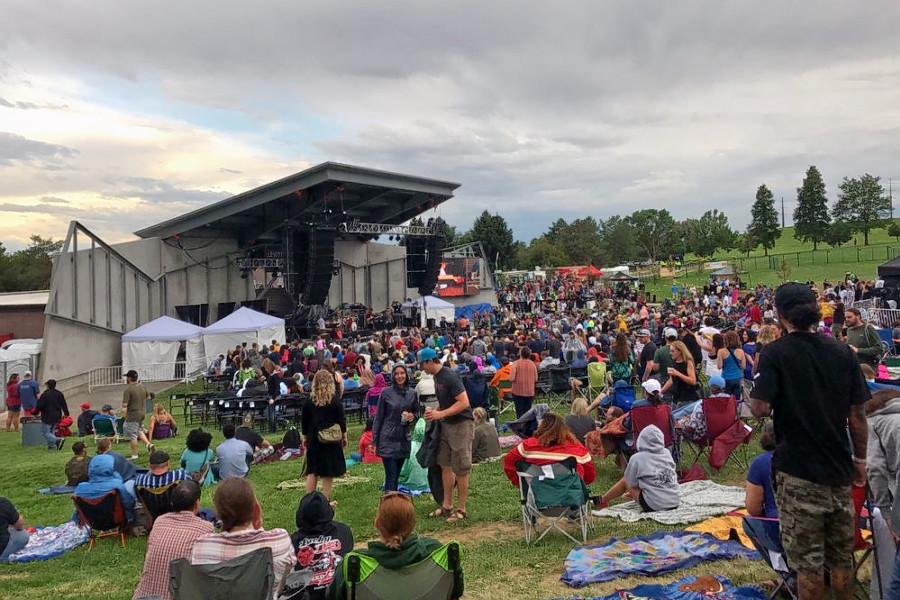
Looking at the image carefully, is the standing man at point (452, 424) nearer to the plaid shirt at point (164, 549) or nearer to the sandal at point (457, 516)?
the sandal at point (457, 516)

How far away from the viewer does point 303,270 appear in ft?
99.0

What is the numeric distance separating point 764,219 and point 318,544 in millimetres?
68363

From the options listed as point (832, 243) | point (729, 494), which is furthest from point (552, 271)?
point (729, 494)

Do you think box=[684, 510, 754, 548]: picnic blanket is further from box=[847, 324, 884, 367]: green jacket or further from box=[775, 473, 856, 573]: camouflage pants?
box=[847, 324, 884, 367]: green jacket

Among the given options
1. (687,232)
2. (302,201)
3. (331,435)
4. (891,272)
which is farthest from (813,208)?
(331,435)

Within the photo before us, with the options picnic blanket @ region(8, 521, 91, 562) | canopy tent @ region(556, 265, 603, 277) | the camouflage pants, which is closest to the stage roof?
canopy tent @ region(556, 265, 603, 277)

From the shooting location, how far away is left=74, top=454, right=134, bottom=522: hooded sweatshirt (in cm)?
638

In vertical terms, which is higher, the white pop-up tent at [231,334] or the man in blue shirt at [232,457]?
the white pop-up tent at [231,334]

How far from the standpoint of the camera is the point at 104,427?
1276 cm

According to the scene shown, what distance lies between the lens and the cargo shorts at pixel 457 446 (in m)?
6.14

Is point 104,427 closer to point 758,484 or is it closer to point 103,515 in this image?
point 103,515

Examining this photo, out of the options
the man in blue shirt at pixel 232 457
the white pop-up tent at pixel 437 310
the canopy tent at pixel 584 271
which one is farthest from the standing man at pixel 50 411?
the canopy tent at pixel 584 271

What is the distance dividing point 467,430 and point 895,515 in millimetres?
3485

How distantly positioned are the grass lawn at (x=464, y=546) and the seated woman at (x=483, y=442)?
0.25 metres
